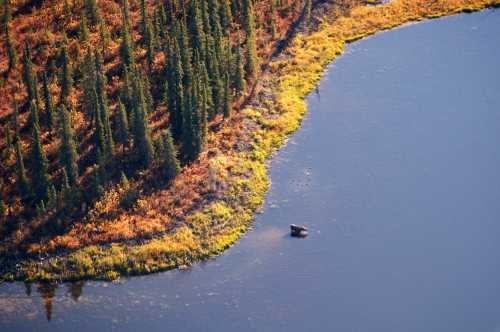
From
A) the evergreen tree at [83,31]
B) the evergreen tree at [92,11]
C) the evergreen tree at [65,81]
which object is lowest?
the evergreen tree at [65,81]

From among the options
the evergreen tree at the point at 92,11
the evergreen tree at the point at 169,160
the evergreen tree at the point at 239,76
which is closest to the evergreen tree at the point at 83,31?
the evergreen tree at the point at 92,11

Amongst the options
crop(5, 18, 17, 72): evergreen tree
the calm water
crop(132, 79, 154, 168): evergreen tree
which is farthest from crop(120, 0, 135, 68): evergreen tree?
the calm water

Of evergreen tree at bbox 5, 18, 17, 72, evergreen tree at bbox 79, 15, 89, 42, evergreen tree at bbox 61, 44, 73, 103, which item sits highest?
evergreen tree at bbox 79, 15, 89, 42

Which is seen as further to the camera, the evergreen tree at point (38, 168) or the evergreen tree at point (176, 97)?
the evergreen tree at point (176, 97)

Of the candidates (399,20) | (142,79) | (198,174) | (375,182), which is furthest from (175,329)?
(399,20)

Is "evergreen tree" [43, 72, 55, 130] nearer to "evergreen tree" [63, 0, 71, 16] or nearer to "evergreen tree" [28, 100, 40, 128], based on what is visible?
"evergreen tree" [28, 100, 40, 128]

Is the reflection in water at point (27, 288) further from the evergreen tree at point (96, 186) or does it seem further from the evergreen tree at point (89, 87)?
the evergreen tree at point (89, 87)
